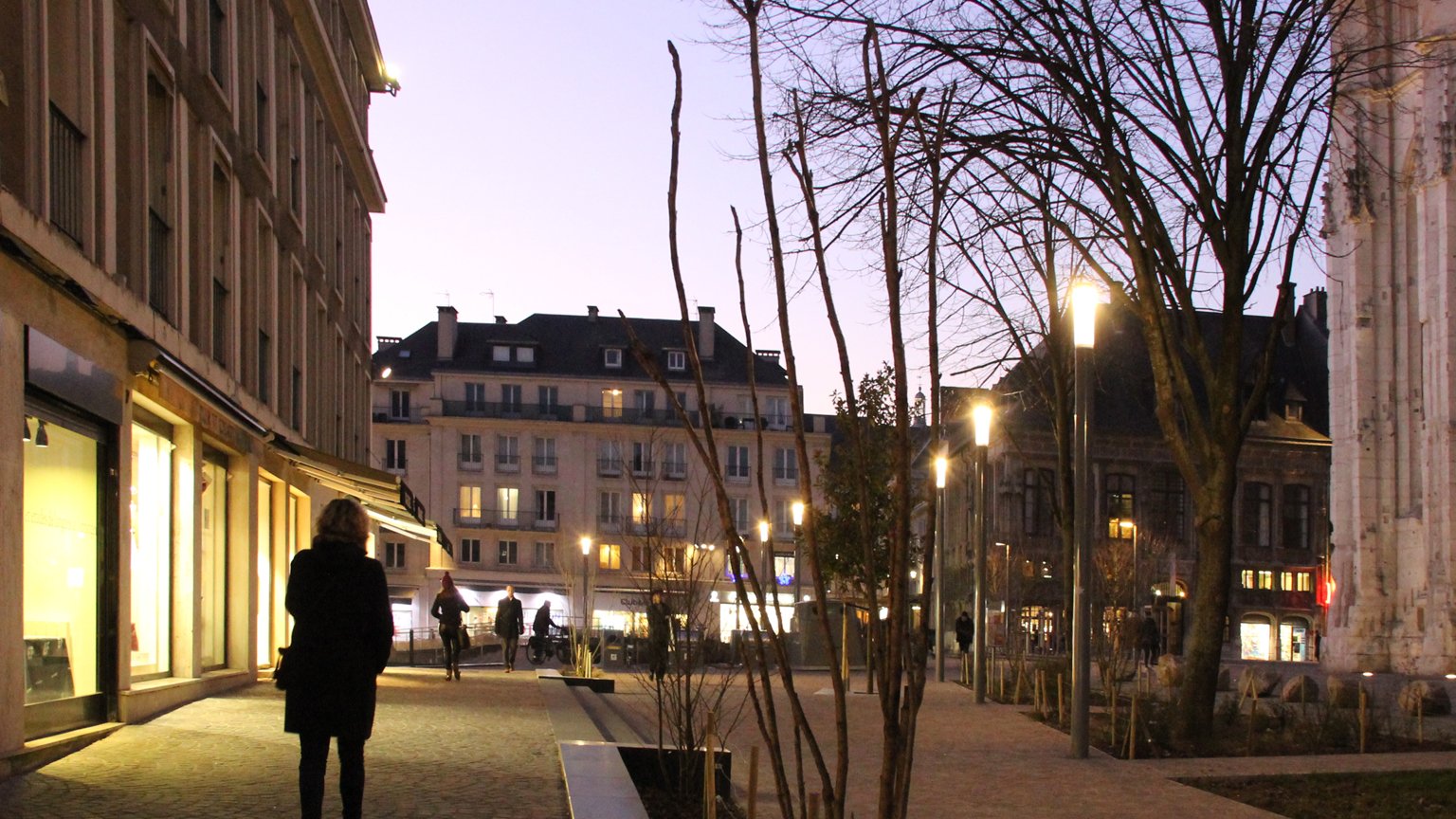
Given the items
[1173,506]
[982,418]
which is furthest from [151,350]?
[1173,506]

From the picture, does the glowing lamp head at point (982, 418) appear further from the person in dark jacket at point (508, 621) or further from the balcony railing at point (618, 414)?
the balcony railing at point (618, 414)

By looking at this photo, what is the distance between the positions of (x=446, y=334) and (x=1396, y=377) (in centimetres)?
5590

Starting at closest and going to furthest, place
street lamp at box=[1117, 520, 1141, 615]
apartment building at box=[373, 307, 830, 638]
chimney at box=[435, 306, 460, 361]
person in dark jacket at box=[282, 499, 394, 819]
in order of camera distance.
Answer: person in dark jacket at box=[282, 499, 394, 819], street lamp at box=[1117, 520, 1141, 615], apartment building at box=[373, 307, 830, 638], chimney at box=[435, 306, 460, 361]

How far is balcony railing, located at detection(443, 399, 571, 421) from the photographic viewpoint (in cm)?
8906

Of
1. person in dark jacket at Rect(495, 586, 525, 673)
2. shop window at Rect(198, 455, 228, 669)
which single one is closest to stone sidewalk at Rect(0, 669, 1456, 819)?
shop window at Rect(198, 455, 228, 669)

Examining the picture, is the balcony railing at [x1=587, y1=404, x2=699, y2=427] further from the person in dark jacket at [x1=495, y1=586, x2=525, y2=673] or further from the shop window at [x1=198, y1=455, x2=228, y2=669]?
the shop window at [x1=198, y1=455, x2=228, y2=669]

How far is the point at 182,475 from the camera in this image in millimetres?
16359

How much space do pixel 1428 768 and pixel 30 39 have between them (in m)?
12.3

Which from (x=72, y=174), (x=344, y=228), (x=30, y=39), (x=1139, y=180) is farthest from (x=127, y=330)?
(x=344, y=228)

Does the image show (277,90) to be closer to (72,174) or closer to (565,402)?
(72,174)

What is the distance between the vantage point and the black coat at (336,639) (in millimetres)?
7285

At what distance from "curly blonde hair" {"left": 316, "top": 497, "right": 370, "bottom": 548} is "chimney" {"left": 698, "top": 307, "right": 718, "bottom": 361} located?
84081 mm

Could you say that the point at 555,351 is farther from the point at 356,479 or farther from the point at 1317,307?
the point at 356,479

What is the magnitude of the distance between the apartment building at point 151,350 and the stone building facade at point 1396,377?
29178 mm
